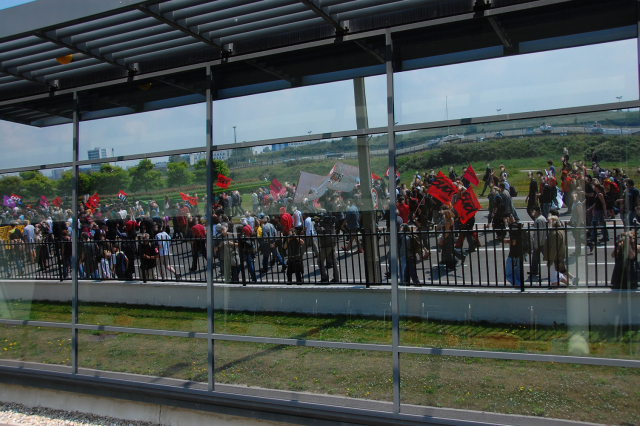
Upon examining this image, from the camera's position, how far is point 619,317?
3.92 metres

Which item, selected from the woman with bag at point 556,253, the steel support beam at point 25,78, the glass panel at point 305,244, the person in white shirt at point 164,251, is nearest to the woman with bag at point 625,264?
the woman with bag at point 556,253

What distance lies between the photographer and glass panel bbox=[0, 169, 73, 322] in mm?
6426

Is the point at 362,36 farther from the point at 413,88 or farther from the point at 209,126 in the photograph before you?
the point at 209,126

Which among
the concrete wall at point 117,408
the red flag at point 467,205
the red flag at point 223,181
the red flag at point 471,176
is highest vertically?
the red flag at point 223,181

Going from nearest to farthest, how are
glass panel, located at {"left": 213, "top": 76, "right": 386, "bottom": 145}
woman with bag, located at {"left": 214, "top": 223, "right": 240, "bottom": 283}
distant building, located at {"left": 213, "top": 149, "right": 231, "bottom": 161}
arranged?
1. glass panel, located at {"left": 213, "top": 76, "right": 386, "bottom": 145}
2. distant building, located at {"left": 213, "top": 149, "right": 231, "bottom": 161}
3. woman with bag, located at {"left": 214, "top": 223, "right": 240, "bottom": 283}

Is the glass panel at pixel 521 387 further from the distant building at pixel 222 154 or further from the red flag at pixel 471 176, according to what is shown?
the distant building at pixel 222 154

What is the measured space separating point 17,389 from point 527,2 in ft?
23.1

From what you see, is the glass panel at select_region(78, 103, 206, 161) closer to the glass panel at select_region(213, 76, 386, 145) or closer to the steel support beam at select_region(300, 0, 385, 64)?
the glass panel at select_region(213, 76, 386, 145)

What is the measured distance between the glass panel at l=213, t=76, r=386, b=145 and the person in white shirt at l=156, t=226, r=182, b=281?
137 centimetres

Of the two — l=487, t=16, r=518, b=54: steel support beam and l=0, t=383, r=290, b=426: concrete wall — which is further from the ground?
l=487, t=16, r=518, b=54: steel support beam

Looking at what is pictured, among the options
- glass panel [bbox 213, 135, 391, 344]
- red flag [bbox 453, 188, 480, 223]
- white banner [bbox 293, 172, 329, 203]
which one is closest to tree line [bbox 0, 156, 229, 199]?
glass panel [bbox 213, 135, 391, 344]

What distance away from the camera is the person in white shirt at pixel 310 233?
517 cm

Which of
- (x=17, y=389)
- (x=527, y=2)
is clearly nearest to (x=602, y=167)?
(x=527, y=2)

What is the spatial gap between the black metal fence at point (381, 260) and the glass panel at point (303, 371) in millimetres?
738
